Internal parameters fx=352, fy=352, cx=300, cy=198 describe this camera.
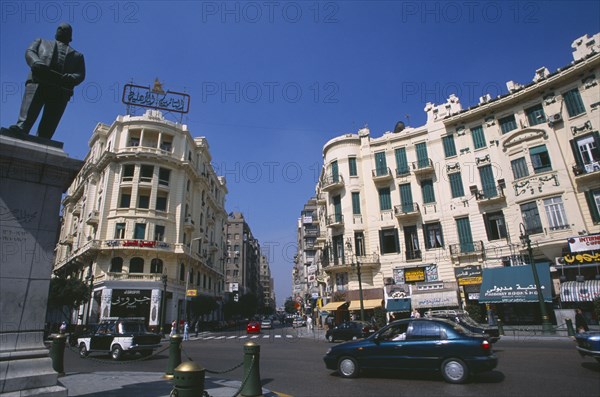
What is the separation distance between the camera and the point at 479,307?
2444 cm

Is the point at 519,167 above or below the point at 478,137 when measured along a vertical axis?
below

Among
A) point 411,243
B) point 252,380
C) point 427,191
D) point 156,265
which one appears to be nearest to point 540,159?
point 427,191

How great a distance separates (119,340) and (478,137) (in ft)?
90.8

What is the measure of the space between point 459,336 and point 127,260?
35.5m

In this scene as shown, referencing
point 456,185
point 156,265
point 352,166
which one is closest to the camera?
point 456,185

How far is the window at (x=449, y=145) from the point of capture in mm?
29241

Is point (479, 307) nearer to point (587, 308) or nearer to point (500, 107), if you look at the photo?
point (587, 308)

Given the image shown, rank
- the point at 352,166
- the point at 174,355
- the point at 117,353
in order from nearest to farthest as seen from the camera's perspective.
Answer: the point at 174,355
the point at 117,353
the point at 352,166

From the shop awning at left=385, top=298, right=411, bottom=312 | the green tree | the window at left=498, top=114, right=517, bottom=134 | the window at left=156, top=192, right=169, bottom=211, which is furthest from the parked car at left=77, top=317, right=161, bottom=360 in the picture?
the window at left=498, top=114, right=517, bottom=134

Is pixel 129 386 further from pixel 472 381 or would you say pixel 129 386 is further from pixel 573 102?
pixel 573 102

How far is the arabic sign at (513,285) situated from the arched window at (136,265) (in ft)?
103

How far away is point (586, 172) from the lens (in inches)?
856

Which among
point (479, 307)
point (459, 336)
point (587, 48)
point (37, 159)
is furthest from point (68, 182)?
point (587, 48)

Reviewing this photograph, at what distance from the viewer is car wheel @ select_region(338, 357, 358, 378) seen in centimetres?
896
